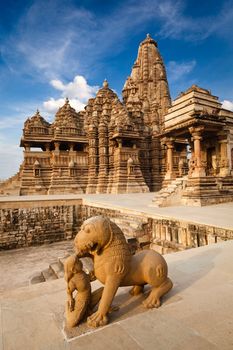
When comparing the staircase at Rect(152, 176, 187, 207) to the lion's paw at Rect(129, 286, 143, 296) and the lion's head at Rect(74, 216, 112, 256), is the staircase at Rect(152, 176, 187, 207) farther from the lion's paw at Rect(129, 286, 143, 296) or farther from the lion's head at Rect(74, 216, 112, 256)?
the lion's head at Rect(74, 216, 112, 256)

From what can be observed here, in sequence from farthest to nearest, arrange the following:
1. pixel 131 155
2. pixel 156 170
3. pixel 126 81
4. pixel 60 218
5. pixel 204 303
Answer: pixel 126 81
pixel 156 170
pixel 131 155
pixel 60 218
pixel 204 303

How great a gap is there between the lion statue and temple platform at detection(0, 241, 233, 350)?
0.14 meters

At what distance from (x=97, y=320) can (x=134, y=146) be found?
64.4 feet

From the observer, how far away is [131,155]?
20969 millimetres

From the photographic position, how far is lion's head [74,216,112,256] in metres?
2.22

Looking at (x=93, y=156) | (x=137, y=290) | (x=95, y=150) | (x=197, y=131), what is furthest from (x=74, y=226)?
(x=95, y=150)

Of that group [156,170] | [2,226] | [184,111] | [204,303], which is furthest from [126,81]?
[204,303]

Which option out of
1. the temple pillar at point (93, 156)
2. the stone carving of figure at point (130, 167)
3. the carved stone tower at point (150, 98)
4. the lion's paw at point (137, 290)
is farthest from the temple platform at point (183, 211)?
the carved stone tower at point (150, 98)

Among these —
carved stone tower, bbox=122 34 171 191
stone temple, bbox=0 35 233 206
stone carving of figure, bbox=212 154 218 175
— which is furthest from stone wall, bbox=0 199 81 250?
carved stone tower, bbox=122 34 171 191

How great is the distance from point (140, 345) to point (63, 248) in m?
9.85

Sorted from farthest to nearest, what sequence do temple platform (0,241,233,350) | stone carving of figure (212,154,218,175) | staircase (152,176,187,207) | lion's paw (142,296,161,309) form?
stone carving of figure (212,154,218,175) → staircase (152,176,187,207) → lion's paw (142,296,161,309) → temple platform (0,241,233,350)

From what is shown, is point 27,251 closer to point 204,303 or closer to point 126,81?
point 204,303

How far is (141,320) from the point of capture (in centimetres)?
214

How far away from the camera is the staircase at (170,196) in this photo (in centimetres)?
998
